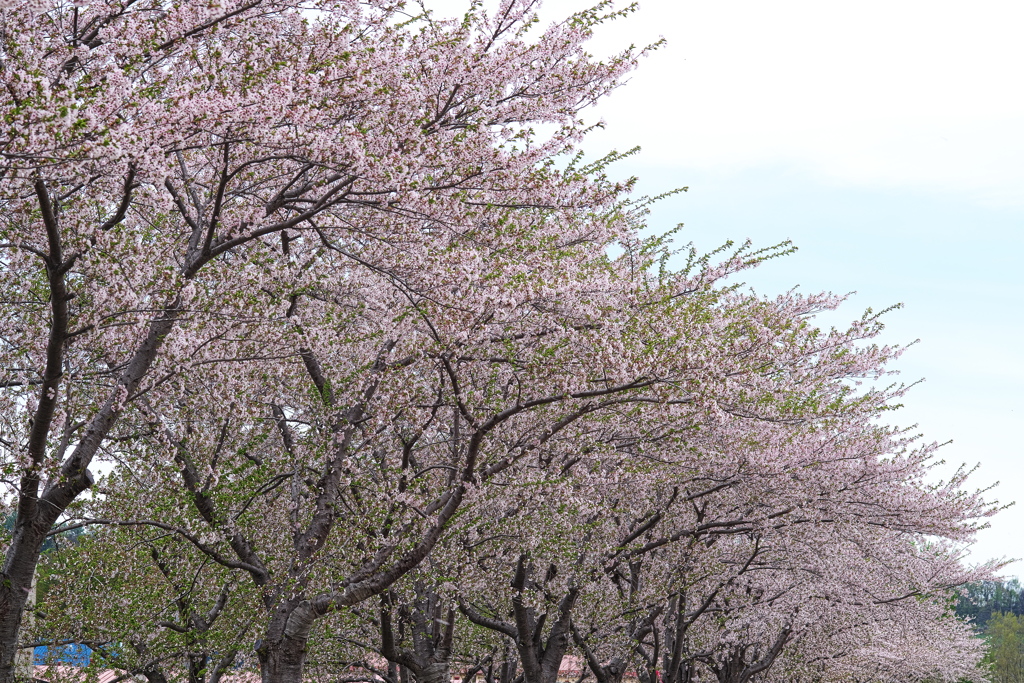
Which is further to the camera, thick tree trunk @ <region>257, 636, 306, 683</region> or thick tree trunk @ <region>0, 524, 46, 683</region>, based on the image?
thick tree trunk @ <region>257, 636, 306, 683</region>

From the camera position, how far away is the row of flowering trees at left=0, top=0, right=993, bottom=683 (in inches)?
372

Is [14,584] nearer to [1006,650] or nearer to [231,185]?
[231,185]

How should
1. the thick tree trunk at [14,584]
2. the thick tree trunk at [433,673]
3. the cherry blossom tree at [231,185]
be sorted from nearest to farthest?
the cherry blossom tree at [231,185], the thick tree trunk at [14,584], the thick tree trunk at [433,673]

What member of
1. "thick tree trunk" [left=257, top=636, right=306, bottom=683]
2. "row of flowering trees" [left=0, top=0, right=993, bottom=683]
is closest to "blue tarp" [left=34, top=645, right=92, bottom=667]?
"row of flowering trees" [left=0, top=0, right=993, bottom=683]

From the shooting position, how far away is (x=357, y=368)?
14.3 m

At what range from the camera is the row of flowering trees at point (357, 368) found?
31.0 feet

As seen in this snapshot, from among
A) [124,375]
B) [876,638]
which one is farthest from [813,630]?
[124,375]

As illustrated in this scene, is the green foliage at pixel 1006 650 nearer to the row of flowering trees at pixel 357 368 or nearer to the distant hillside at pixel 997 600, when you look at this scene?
the distant hillside at pixel 997 600

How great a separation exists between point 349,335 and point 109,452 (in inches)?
150

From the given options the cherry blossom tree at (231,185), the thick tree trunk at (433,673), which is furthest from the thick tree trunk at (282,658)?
the thick tree trunk at (433,673)

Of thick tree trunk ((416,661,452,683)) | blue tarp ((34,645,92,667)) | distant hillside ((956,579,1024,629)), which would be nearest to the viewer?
thick tree trunk ((416,661,452,683))

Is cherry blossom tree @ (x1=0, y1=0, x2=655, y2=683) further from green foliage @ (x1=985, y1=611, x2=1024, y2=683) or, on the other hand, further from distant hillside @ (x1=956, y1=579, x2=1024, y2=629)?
distant hillside @ (x1=956, y1=579, x2=1024, y2=629)

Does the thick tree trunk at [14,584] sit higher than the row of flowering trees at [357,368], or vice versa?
the row of flowering trees at [357,368]

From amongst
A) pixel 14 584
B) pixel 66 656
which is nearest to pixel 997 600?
pixel 66 656
